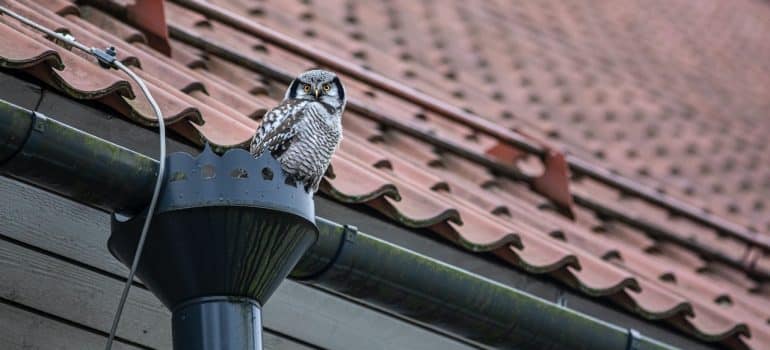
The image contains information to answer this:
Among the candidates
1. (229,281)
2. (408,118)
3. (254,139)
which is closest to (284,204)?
(229,281)

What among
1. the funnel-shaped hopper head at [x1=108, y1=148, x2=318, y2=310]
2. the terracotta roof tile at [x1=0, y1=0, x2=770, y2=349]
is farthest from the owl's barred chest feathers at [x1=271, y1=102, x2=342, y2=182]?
the funnel-shaped hopper head at [x1=108, y1=148, x2=318, y2=310]

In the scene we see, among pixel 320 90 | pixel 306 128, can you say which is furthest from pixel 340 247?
pixel 320 90

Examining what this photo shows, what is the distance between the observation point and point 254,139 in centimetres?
314

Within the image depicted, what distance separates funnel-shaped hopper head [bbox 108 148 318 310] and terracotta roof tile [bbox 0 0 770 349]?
21.4 inches

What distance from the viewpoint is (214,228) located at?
2.47 metres

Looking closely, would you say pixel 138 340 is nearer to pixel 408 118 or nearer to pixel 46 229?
pixel 46 229

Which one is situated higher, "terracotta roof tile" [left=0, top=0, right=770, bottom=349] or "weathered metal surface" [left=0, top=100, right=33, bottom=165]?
"weathered metal surface" [left=0, top=100, right=33, bottom=165]

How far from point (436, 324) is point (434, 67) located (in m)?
2.85

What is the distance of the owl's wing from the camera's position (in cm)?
313

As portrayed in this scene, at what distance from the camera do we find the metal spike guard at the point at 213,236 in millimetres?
2455

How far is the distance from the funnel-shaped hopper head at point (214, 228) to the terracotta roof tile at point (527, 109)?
1.78 ft

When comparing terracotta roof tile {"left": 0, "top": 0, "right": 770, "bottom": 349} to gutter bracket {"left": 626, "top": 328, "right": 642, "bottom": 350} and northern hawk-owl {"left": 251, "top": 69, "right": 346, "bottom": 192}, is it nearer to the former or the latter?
northern hawk-owl {"left": 251, "top": 69, "right": 346, "bottom": 192}

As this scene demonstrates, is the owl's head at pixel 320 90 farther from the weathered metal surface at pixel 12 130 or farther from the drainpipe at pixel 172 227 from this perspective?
the weathered metal surface at pixel 12 130

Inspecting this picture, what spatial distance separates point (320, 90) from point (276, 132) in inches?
17.1
